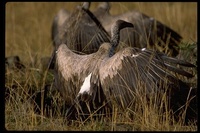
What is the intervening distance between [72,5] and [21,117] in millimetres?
9878

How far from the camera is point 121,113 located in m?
6.74

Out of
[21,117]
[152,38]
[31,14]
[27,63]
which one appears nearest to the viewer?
[21,117]

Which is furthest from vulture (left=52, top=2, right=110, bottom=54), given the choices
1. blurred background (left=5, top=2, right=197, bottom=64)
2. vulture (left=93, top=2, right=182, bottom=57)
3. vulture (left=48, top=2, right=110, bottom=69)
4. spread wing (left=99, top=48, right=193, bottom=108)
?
spread wing (left=99, top=48, right=193, bottom=108)

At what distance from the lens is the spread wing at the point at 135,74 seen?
664 cm

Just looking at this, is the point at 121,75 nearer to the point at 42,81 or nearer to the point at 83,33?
the point at 42,81

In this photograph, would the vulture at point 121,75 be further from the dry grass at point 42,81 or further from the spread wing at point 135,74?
the dry grass at point 42,81

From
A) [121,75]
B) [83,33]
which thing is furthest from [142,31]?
[121,75]

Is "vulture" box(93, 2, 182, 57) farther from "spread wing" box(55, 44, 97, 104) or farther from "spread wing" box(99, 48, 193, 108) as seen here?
"spread wing" box(99, 48, 193, 108)

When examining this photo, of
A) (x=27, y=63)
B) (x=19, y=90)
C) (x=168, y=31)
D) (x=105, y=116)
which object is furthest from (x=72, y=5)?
(x=105, y=116)

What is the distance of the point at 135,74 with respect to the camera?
6684 millimetres

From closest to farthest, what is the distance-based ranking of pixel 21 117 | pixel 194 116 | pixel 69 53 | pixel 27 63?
pixel 21 117 → pixel 194 116 → pixel 69 53 → pixel 27 63

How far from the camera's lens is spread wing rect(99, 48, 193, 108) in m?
6.64

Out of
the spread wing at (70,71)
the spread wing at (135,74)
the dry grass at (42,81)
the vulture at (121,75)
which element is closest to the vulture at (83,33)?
the dry grass at (42,81)

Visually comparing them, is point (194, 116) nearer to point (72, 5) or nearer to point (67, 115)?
point (67, 115)
